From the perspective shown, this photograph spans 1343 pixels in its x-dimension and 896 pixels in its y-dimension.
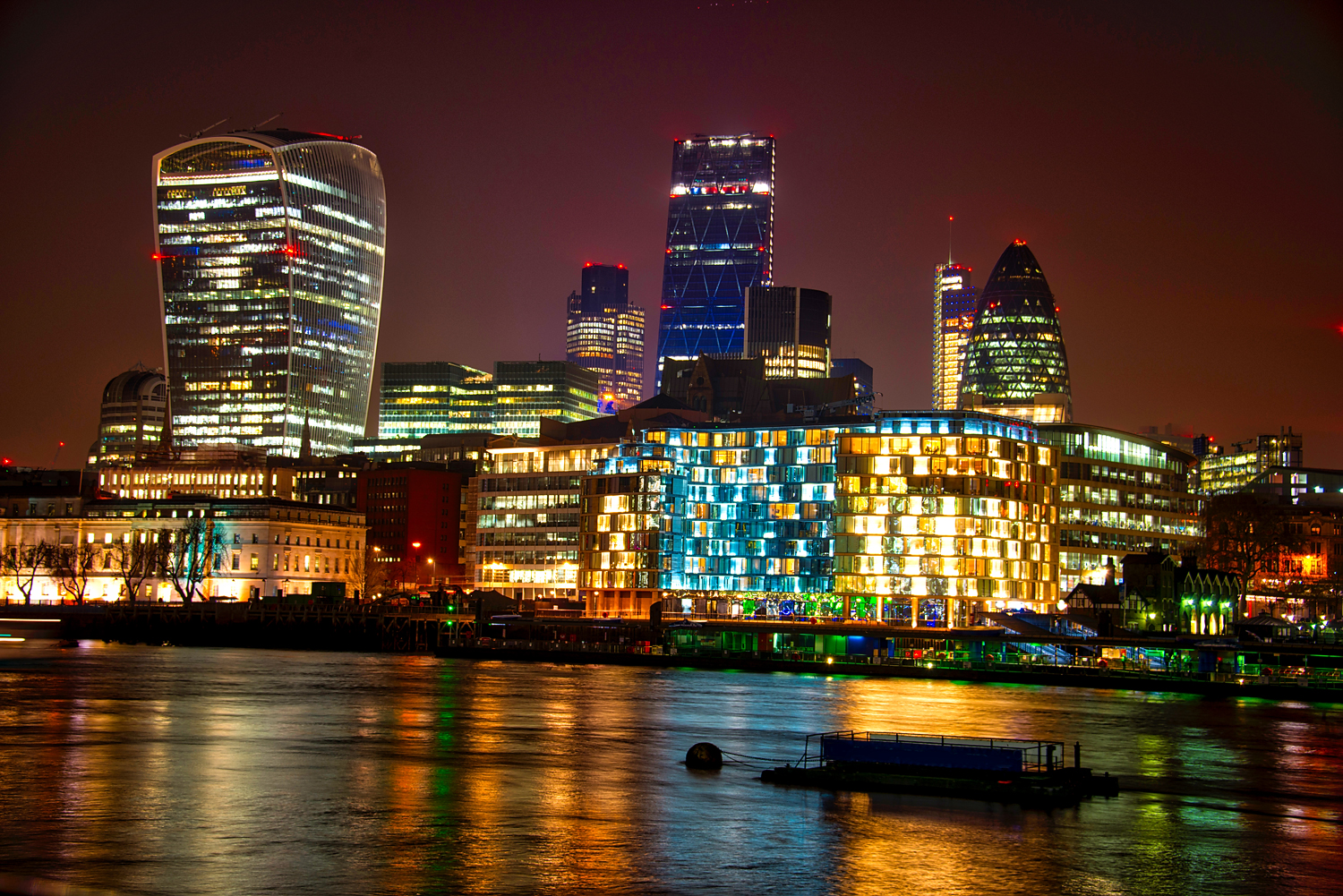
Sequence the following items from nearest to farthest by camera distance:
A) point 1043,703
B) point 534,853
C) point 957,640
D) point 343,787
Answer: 1. point 534,853
2. point 343,787
3. point 1043,703
4. point 957,640

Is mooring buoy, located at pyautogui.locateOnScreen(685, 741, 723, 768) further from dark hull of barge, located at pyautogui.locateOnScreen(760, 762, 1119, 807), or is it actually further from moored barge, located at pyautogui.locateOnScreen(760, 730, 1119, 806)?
dark hull of barge, located at pyautogui.locateOnScreen(760, 762, 1119, 807)

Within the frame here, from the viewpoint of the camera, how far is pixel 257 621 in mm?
189125

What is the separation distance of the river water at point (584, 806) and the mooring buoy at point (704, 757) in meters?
0.87

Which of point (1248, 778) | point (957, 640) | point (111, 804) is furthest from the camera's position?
point (957, 640)

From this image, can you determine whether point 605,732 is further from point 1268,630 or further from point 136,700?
point 1268,630

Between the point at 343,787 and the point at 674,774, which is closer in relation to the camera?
the point at 343,787

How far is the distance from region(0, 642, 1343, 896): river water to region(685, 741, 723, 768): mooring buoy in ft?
2.86

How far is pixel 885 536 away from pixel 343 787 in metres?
150

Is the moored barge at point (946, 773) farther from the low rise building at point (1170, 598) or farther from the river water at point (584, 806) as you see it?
the low rise building at point (1170, 598)

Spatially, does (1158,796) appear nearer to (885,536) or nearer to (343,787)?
(343,787)

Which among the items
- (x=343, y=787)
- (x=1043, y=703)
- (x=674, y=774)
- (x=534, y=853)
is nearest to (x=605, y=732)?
(x=674, y=774)

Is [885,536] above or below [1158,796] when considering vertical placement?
above

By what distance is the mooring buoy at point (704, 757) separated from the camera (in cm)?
5616

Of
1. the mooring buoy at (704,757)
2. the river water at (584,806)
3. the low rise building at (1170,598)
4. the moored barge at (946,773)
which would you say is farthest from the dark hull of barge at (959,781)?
the low rise building at (1170,598)
